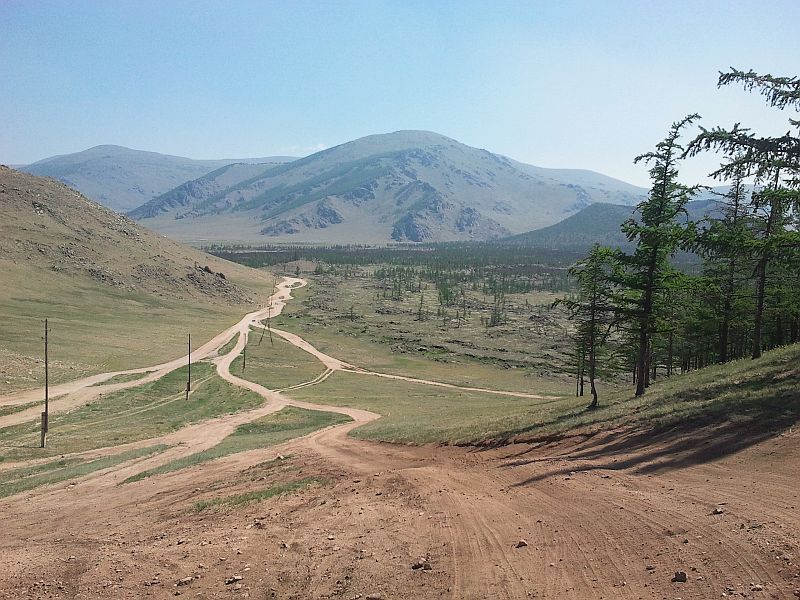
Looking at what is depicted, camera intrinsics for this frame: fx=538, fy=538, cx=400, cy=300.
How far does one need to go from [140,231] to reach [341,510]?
181532 mm

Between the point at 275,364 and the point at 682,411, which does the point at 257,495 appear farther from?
the point at 275,364

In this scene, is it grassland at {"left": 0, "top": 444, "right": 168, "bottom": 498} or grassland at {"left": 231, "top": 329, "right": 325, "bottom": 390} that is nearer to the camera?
grassland at {"left": 0, "top": 444, "right": 168, "bottom": 498}

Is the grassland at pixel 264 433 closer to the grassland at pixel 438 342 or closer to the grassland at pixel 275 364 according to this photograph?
the grassland at pixel 275 364

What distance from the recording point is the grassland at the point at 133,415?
38.0 m

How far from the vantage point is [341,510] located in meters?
14.7

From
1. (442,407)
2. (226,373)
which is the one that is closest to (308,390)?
(226,373)

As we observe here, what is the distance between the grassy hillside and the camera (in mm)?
70688

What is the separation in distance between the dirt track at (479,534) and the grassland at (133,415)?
20.2 metres

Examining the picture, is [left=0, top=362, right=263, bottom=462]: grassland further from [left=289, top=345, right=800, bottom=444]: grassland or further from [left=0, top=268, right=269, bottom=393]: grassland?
[left=289, top=345, right=800, bottom=444]: grassland

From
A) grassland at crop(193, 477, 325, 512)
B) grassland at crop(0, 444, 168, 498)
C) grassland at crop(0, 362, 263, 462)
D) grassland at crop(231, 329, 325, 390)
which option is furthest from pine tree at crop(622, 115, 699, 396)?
grassland at crop(231, 329, 325, 390)

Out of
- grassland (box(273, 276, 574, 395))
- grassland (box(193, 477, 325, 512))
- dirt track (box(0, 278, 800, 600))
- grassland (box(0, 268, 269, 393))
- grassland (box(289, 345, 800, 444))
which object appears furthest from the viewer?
grassland (box(273, 276, 574, 395))

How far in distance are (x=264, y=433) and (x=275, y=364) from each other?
37.9m

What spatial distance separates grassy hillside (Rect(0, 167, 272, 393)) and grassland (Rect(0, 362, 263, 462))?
10.3 meters

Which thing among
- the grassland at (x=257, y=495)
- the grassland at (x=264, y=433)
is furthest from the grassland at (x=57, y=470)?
the grassland at (x=257, y=495)
